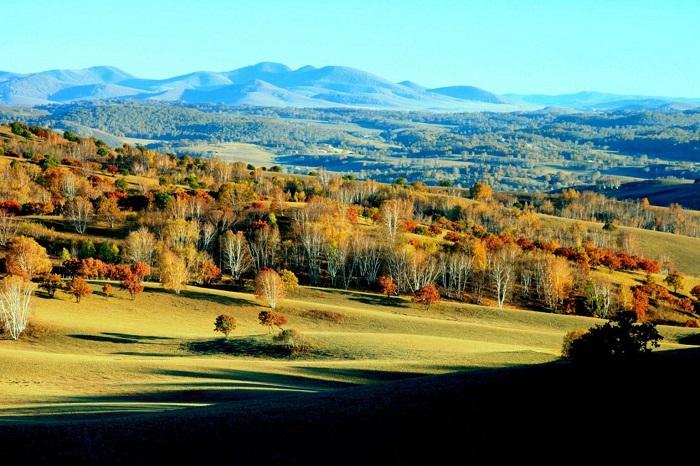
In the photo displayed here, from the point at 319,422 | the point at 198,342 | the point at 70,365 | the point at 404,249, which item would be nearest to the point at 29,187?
the point at 404,249

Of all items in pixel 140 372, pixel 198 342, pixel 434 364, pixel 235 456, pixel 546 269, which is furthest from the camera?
pixel 546 269

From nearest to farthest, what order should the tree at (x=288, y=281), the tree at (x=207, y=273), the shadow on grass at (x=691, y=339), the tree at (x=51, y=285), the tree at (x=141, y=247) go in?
the shadow on grass at (x=691, y=339), the tree at (x=51, y=285), the tree at (x=288, y=281), the tree at (x=207, y=273), the tree at (x=141, y=247)

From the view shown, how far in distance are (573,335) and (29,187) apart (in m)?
142

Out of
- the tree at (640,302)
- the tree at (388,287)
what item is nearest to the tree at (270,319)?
the tree at (388,287)

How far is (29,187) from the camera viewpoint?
158625 mm

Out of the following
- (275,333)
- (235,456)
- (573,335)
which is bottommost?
(275,333)

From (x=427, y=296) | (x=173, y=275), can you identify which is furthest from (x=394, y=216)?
(x=173, y=275)

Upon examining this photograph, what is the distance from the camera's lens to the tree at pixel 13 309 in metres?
70.1

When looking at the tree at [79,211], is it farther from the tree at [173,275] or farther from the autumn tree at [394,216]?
the autumn tree at [394,216]

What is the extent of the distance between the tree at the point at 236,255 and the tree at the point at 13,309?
155 ft

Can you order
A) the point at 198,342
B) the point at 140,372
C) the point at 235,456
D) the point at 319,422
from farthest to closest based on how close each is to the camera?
the point at 198,342 → the point at 140,372 → the point at 319,422 → the point at 235,456

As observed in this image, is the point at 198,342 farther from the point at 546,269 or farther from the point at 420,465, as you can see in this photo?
the point at 546,269

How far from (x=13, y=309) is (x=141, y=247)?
156 feet

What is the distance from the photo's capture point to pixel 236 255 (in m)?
125
